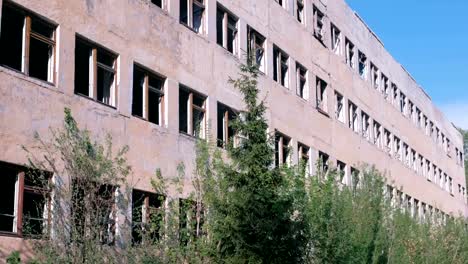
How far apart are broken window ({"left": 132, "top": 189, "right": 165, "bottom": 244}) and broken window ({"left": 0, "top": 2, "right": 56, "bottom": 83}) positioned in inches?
135

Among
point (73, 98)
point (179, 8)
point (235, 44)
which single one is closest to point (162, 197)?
point (73, 98)

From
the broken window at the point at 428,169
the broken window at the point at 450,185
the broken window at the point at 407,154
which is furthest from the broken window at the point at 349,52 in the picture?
the broken window at the point at 450,185

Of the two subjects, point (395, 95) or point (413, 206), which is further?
point (395, 95)

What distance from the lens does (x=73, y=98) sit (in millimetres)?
16938

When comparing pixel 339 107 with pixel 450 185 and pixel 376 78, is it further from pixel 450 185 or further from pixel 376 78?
pixel 450 185

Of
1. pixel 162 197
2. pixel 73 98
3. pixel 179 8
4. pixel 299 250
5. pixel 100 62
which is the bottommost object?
pixel 299 250

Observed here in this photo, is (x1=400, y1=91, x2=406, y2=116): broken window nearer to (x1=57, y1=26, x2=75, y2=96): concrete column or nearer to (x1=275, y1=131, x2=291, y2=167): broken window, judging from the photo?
(x1=275, y1=131, x2=291, y2=167): broken window

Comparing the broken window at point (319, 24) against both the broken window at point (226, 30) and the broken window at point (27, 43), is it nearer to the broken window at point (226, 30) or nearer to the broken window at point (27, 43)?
the broken window at point (226, 30)

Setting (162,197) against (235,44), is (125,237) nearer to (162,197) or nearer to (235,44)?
(162,197)

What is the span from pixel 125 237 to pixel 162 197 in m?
1.33

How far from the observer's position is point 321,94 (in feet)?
109

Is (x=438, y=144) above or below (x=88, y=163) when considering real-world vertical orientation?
above

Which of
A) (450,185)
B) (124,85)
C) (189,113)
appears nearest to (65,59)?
(124,85)

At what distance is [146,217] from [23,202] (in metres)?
3.25
